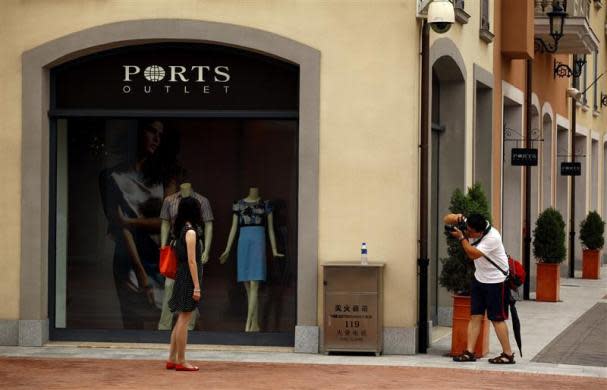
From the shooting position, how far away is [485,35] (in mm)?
21453

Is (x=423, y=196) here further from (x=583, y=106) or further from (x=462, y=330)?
(x=583, y=106)

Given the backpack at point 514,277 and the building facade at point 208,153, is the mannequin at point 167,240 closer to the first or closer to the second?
the building facade at point 208,153

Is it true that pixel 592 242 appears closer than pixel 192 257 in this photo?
No

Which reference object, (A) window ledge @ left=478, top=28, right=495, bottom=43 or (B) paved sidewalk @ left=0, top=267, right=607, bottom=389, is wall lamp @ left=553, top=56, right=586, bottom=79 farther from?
(B) paved sidewalk @ left=0, top=267, right=607, bottom=389

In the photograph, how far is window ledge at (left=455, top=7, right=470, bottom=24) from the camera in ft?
62.0

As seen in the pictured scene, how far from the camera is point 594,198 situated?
1634 inches

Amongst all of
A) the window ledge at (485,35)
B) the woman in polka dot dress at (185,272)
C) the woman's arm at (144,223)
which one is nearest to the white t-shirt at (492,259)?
the woman in polka dot dress at (185,272)

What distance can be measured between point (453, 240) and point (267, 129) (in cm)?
253

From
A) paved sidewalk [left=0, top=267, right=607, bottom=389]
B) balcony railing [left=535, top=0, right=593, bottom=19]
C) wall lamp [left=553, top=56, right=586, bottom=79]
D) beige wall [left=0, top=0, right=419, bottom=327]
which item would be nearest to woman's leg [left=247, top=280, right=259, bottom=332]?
paved sidewalk [left=0, top=267, right=607, bottom=389]

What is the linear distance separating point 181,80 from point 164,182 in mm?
1229

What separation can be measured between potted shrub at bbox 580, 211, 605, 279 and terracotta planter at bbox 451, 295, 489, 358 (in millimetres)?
16247

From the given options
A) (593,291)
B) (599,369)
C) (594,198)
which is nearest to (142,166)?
(599,369)

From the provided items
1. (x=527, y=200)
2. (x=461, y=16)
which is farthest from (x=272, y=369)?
(x=527, y=200)

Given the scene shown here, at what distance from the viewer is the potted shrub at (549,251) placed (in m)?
25.0
